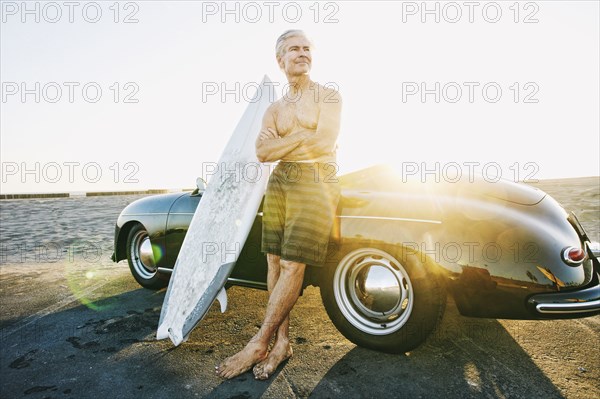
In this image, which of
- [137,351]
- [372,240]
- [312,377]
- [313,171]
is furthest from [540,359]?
[137,351]

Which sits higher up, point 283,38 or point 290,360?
point 283,38

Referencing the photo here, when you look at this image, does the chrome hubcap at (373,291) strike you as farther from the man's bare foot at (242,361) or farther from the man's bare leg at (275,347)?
the man's bare foot at (242,361)

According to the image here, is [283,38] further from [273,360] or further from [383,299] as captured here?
[273,360]

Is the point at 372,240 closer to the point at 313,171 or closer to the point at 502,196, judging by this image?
the point at 313,171

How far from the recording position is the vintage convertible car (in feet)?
6.82

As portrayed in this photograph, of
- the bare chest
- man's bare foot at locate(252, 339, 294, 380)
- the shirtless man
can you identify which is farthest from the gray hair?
man's bare foot at locate(252, 339, 294, 380)

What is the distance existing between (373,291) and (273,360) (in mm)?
825

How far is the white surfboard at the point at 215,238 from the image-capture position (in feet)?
8.96

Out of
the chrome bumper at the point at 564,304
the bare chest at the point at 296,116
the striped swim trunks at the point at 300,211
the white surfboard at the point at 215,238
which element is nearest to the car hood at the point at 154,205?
the white surfboard at the point at 215,238

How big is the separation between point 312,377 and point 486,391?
1003 mm

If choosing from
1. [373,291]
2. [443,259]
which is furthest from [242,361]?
[443,259]

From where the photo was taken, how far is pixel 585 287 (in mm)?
2125

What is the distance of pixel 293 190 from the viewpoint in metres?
2.48

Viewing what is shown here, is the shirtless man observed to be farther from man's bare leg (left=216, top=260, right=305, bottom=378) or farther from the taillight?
the taillight
